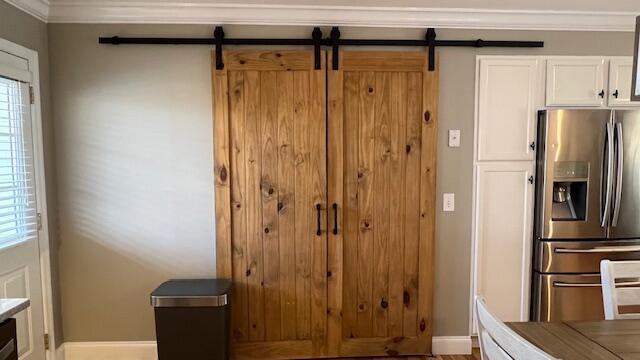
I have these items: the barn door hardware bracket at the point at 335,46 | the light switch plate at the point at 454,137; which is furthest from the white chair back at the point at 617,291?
the barn door hardware bracket at the point at 335,46

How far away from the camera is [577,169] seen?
2693mm

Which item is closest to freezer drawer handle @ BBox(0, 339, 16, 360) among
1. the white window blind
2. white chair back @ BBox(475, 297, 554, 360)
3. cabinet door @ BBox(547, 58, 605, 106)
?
the white window blind

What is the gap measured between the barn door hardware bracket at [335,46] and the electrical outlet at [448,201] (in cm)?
119

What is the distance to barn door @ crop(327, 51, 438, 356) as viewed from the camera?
2744 mm

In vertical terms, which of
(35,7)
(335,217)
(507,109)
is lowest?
(335,217)

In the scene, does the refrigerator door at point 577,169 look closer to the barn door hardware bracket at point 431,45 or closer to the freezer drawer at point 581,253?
the freezer drawer at point 581,253

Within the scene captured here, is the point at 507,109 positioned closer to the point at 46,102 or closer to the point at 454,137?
the point at 454,137

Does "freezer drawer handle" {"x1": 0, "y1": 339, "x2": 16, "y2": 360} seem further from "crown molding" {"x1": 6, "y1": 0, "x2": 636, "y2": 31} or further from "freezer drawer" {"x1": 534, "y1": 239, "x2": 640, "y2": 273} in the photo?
"freezer drawer" {"x1": 534, "y1": 239, "x2": 640, "y2": 273}

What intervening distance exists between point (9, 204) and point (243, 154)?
1.35 metres

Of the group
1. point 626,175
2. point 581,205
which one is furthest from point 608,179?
point 581,205

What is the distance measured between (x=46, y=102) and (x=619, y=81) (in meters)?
3.94

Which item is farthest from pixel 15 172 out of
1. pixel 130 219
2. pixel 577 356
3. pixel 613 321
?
pixel 613 321

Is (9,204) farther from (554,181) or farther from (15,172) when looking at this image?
(554,181)

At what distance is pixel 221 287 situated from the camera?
2574 mm
